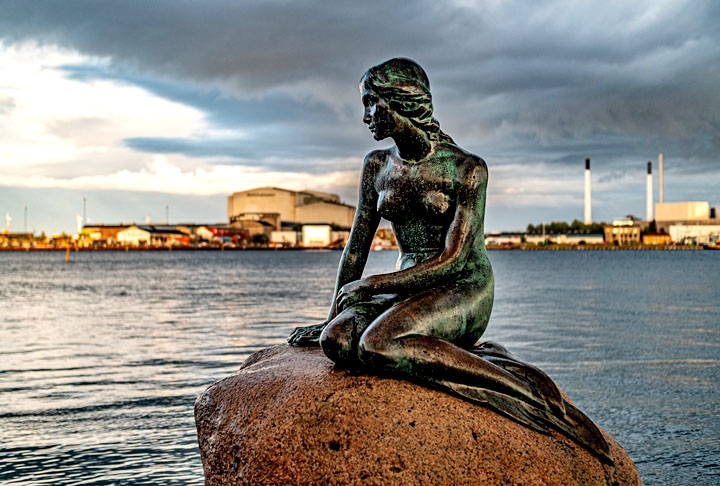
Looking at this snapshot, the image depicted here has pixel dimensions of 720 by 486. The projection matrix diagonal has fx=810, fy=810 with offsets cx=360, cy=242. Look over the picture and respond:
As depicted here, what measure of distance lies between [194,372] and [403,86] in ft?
38.1

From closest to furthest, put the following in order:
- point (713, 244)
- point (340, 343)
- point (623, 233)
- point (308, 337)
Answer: point (340, 343) < point (308, 337) < point (713, 244) < point (623, 233)

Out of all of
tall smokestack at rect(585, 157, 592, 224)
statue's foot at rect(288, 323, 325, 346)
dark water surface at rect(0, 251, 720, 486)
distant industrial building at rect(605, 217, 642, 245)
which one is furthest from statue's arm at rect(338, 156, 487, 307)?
distant industrial building at rect(605, 217, 642, 245)

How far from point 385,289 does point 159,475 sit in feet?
15.6

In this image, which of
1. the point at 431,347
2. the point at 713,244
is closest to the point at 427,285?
the point at 431,347

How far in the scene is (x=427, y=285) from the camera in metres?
5.99

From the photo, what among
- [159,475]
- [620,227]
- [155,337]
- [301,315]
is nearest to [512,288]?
[301,315]

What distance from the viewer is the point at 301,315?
99.7 feet

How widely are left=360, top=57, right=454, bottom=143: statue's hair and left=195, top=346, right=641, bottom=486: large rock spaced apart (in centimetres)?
203

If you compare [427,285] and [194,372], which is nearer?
[427,285]

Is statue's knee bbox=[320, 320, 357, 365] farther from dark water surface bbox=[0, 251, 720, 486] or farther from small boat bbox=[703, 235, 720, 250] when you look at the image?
small boat bbox=[703, 235, 720, 250]

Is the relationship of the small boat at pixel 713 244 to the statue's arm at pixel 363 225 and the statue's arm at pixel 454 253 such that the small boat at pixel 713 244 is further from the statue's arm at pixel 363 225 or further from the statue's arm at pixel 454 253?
the statue's arm at pixel 454 253

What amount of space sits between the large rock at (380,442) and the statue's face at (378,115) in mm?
1844

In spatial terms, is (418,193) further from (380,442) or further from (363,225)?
(380,442)

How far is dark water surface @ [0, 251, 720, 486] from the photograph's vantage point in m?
9.99
